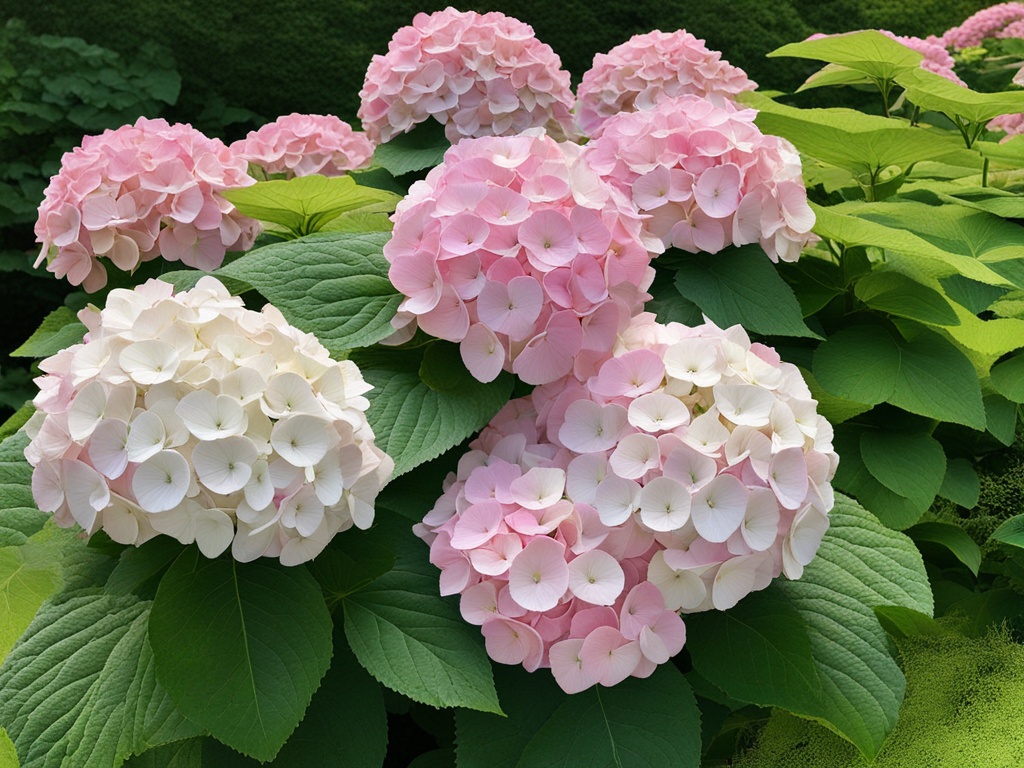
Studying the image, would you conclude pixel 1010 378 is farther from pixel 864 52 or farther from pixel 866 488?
pixel 864 52

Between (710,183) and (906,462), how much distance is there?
41cm

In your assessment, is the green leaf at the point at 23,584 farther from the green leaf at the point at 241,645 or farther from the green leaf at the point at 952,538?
the green leaf at the point at 952,538

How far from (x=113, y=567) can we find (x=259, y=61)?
3.75 meters

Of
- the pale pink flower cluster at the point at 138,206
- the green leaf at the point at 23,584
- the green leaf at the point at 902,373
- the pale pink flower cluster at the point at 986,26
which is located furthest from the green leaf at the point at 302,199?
the pale pink flower cluster at the point at 986,26

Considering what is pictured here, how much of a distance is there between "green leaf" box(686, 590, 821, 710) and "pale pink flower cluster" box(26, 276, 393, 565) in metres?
0.33

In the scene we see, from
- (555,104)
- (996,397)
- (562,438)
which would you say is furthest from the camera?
(555,104)

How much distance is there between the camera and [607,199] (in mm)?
960

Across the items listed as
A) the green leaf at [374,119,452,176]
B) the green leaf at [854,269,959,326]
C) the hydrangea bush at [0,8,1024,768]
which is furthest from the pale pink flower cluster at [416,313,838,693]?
the green leaf at [374,119,452,176]

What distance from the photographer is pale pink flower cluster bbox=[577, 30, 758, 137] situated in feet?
5.82

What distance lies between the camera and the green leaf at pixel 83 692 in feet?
2.47

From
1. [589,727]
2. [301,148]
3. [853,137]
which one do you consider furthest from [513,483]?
[301,148]

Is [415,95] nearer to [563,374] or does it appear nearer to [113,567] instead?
[563,374]

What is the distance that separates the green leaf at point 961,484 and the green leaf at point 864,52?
2.09 ft

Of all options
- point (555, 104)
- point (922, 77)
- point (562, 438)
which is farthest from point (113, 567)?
point (922, 77)
